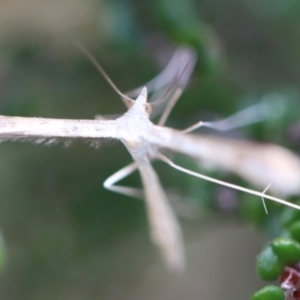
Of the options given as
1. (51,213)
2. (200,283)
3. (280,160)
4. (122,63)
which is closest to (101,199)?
(51,213)

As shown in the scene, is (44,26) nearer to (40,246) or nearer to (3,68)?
(3,68)

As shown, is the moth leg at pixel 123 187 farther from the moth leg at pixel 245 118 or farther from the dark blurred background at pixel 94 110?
the moth leg at pixel 245 118

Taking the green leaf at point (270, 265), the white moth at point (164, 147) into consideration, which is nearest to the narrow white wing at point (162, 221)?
the white moth at point (164, 147)

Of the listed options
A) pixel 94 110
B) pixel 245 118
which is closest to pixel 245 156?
pixel 245 118

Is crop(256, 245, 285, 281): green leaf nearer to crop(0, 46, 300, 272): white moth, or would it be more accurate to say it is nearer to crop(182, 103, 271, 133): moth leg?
crop(0, 46, 300, 272): white moth

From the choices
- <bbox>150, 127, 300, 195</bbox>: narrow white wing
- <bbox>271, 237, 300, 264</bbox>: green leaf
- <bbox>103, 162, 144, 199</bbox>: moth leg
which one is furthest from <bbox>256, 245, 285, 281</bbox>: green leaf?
<bbox>103, 162, 144, 199</bbox>: moth leg

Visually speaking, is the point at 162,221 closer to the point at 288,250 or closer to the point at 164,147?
the point at 164,147
